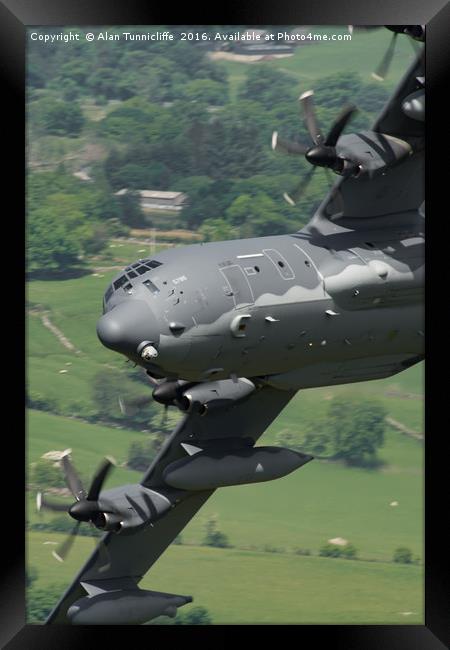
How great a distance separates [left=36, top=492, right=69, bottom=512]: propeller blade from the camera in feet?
144

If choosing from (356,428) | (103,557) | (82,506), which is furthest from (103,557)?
(356,428)

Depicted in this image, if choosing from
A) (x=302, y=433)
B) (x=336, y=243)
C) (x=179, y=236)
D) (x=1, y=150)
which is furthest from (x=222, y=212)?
(x=1, y=150)

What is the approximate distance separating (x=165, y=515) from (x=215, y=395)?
318 inches

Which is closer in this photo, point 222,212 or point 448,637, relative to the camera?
point 448,637

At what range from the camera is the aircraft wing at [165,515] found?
A: 158 feet

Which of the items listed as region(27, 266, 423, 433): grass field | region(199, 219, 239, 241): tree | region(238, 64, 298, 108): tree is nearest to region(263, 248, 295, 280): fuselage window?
region(27, 266, 423, 433): grass field

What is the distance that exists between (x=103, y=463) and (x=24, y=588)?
6.05 m

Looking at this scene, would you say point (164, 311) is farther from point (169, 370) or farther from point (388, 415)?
point (388, 415)

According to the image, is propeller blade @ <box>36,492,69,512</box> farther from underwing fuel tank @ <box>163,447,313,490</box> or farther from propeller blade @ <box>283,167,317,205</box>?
propeller blade @ <box>283,167,317,205</box>

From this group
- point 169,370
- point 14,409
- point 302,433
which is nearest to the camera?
point 14,409

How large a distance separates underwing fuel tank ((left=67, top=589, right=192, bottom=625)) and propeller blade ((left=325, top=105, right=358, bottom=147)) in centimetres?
1577

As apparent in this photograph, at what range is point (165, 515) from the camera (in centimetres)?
5044

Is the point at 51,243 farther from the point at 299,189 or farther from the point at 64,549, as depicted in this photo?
the point at 299,189

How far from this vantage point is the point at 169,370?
1596 inches
